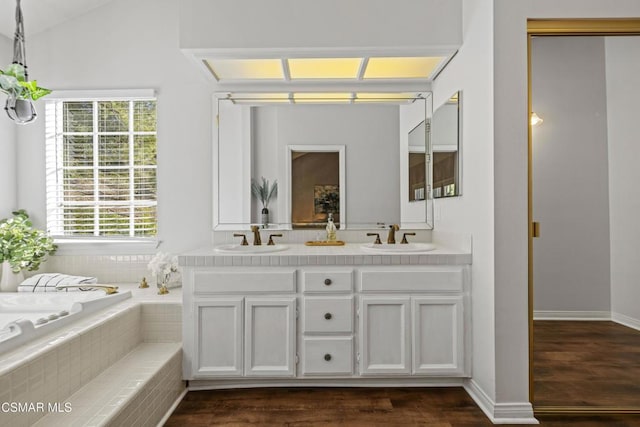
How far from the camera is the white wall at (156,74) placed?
313 centimetres

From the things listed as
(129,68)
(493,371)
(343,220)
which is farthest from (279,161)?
(493,371)

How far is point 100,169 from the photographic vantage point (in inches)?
126

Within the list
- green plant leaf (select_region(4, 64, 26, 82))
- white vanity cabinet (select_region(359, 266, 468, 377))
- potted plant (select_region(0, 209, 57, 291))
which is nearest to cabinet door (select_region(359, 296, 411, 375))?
white vanity cabinet (select_region(359, 266, 468, 377))

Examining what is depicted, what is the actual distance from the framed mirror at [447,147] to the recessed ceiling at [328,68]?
332 millimetres

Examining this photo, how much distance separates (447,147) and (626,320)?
1435 mm

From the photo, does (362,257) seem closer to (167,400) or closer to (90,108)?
(167,400)

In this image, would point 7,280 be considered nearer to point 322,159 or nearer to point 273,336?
point 273,336

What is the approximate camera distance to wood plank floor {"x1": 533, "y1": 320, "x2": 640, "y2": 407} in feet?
6.81

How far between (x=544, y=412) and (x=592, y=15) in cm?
215

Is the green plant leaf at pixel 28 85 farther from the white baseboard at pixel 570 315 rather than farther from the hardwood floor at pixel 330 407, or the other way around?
the white baseboard at pixel 570 315

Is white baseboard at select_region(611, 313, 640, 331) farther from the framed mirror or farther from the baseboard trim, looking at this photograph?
the baseboard trim

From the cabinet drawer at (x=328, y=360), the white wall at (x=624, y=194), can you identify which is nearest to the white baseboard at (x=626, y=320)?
Answer: the white wall at (x=624, y=194)

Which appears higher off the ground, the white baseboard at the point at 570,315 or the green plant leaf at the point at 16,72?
the green plant leaf at the point at 16,72

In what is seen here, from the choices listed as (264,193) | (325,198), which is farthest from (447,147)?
(264,193)
